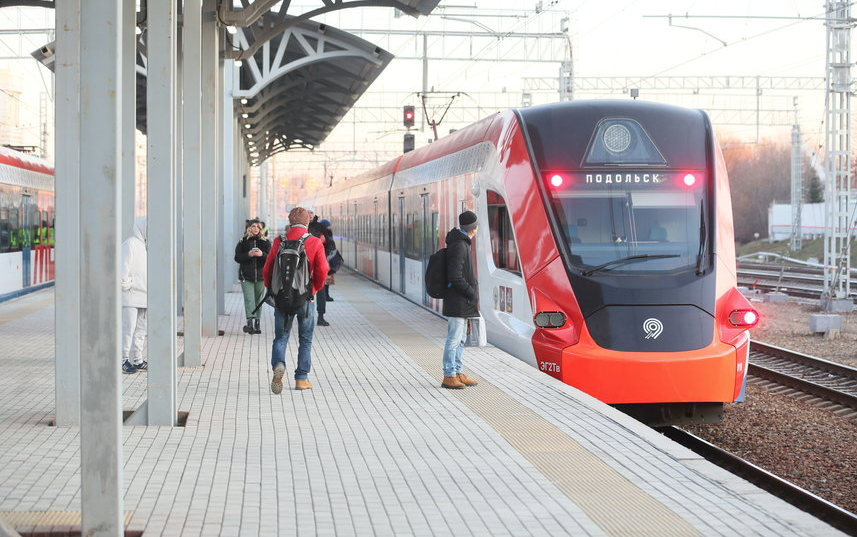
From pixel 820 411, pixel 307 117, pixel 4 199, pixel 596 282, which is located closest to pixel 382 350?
pixel 596 282

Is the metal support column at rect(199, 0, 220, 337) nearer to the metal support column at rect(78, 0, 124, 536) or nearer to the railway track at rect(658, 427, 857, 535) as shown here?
the railway track at rect(658, 427, 857, 535)

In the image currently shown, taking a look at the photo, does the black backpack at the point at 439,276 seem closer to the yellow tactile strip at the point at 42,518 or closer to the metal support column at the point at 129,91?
the metal support column at the point at 129,91

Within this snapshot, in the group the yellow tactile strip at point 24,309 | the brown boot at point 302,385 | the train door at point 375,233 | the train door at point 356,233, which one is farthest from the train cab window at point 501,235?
the train door at point 356,233

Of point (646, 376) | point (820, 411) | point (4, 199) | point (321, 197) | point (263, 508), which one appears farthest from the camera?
point (321, 197)

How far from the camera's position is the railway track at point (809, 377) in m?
12.1

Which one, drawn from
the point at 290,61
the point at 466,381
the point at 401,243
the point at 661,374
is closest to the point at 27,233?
the point at 290,61

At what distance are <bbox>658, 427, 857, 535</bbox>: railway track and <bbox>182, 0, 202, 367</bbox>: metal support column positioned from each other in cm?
466

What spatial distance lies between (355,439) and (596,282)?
320 centimetres

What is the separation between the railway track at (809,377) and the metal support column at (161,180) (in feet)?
22.3

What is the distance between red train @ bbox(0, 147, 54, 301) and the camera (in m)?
21.5

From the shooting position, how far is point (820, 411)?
11.7 m

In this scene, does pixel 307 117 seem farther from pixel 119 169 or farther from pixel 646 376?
pixel 119 169

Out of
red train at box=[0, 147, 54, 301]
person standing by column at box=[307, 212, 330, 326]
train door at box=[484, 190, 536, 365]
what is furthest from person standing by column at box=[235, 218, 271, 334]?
red train at box=[0, 147, 54, 301]

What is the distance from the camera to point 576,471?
22.4ft
